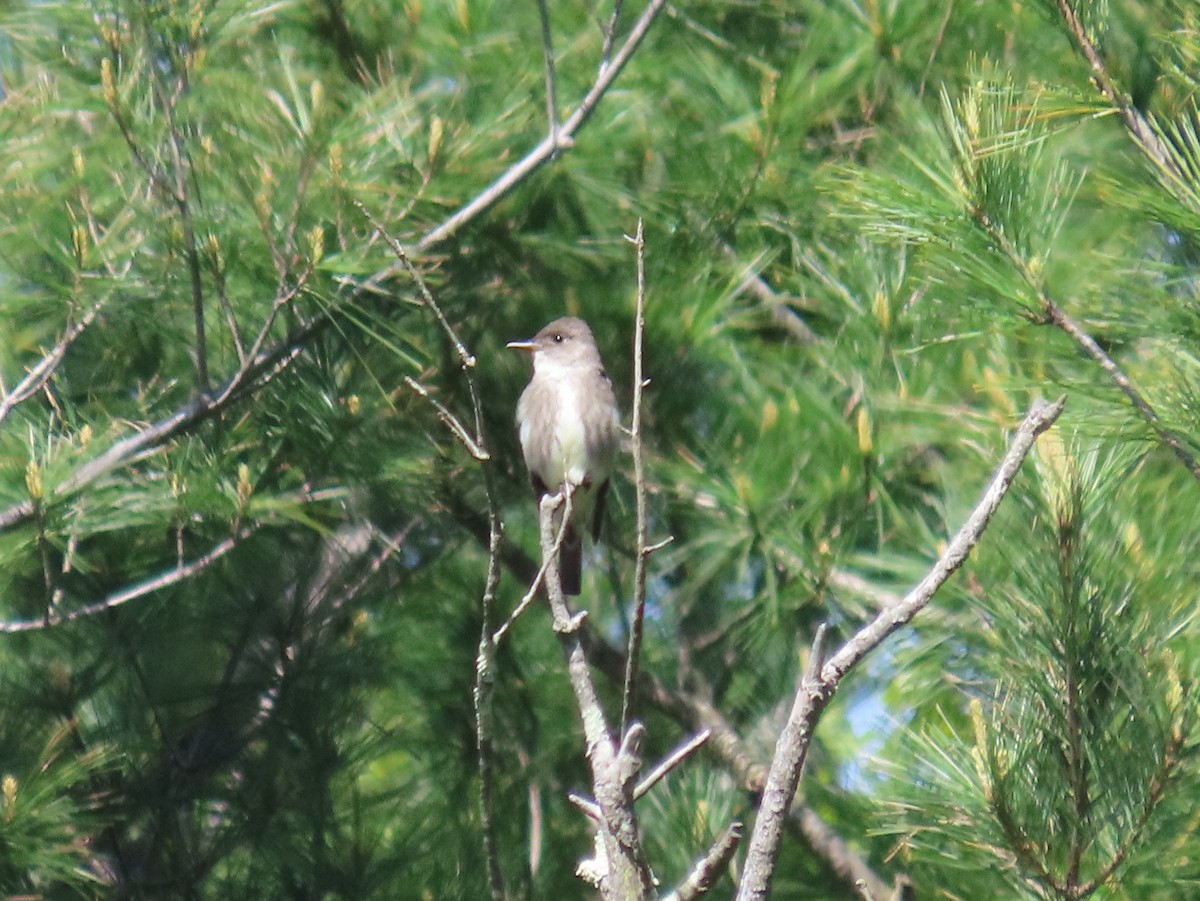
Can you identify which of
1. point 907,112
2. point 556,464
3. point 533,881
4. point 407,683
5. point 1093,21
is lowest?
point 533,881

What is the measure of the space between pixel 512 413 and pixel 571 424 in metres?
0.29

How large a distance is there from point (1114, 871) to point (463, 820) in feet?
6.04

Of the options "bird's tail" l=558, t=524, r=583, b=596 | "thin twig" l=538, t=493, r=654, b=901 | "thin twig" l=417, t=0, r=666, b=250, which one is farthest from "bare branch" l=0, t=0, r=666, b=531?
"thin twig" l=538, t=493, r=654, b=901

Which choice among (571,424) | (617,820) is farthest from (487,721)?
(571,424)

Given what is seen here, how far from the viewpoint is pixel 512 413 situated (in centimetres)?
382

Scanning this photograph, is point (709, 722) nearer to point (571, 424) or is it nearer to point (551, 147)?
point (571, 424)

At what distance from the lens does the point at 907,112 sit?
323 centimetres

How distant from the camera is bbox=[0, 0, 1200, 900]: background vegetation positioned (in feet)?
6.98

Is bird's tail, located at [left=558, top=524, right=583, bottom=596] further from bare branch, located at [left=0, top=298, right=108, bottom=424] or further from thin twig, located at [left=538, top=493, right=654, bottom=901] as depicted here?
thin twig, located at [left=538, top=493, right=654, bottom=901]

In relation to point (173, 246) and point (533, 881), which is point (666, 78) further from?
point (533, 881)

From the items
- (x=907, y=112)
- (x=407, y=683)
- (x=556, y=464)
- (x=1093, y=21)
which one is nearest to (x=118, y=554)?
(x=407, y=683)

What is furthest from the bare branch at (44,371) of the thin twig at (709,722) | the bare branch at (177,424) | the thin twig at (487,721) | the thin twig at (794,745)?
the thin twig at (794,745)

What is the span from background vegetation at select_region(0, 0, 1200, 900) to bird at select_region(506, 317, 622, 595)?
0.08 m

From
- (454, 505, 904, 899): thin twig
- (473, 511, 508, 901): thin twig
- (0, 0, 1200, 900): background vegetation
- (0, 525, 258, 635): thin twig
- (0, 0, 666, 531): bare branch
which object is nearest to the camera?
(473, 511, 508, 901): thin twig
